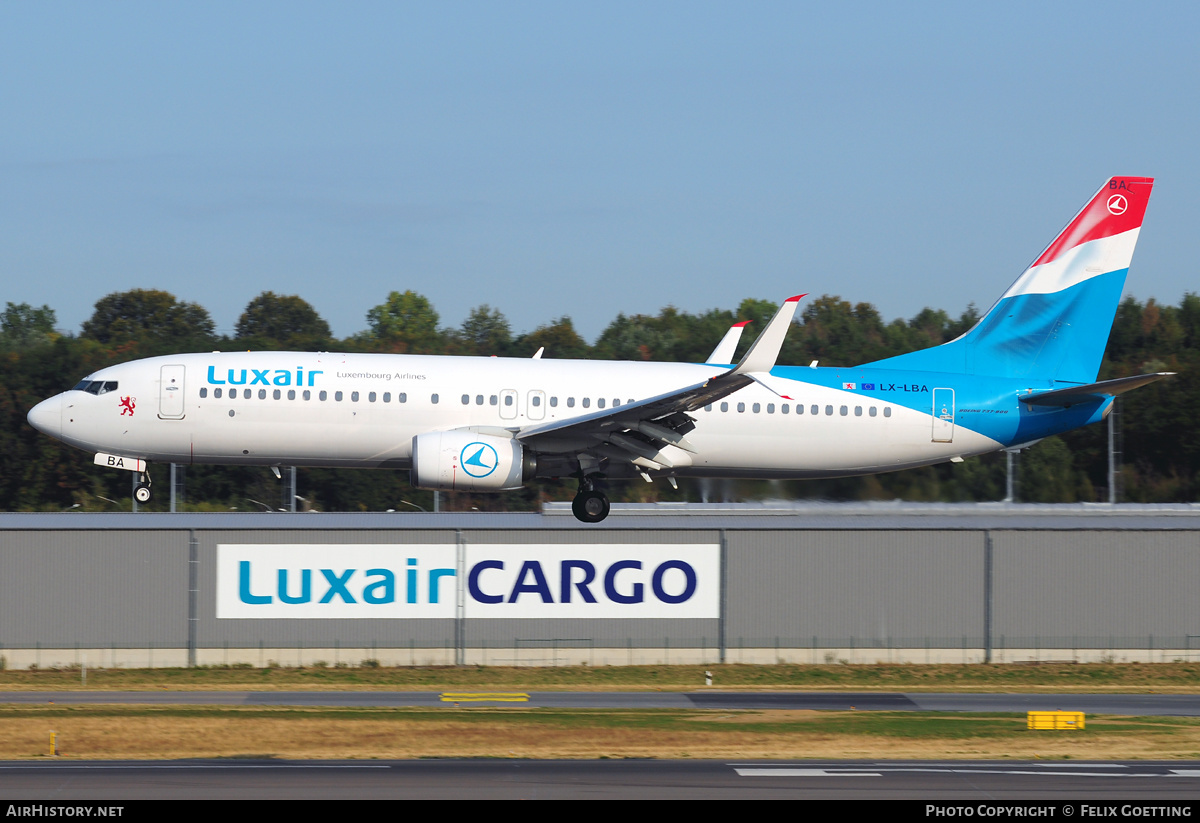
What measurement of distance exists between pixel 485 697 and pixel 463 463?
33.1ft

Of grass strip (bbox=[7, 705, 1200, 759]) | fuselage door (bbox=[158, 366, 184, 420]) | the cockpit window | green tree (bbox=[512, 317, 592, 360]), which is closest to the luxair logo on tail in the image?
grass strip (bbox=[7, 705, 1200, 759])

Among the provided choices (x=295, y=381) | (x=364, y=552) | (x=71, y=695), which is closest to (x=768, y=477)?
(x=295, y=381)

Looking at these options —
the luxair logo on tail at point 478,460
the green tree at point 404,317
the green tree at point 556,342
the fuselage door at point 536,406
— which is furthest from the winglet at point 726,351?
the green tree at point 404,317

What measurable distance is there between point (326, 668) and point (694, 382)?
19.2 metres

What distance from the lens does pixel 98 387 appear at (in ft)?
112

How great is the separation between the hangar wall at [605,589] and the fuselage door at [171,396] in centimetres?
1478

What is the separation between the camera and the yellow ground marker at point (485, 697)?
37.7 m

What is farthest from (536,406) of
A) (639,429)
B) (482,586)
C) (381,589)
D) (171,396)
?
(381,589)

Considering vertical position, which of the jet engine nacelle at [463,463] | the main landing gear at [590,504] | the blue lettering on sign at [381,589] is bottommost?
the blue lettering on sign at [381,589]

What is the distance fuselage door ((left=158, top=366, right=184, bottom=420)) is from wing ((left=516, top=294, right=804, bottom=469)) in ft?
27.6

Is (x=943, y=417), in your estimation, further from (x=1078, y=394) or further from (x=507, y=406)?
(x=507, y=406)

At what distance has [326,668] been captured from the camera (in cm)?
4575

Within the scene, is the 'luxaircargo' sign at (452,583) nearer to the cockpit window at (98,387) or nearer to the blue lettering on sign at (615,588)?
the blue lettering on sign at (615,588)
